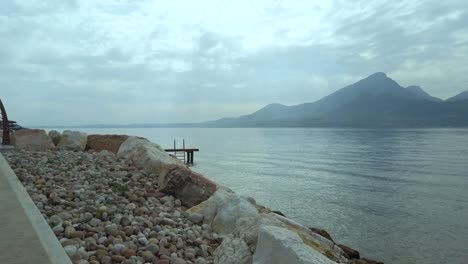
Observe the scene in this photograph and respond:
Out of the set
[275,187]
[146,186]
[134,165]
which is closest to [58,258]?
[146,186]

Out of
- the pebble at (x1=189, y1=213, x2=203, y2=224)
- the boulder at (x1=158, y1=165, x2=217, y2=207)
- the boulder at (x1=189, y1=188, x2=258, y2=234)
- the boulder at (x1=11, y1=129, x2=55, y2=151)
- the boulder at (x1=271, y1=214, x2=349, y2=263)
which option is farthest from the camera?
the boulder at (x1=11, y1=129, x2=55, y2=151)

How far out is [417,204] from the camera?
21.8 metres

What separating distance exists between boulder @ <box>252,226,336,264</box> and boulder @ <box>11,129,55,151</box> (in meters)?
11.3

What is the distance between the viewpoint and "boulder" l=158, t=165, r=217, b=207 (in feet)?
26.0

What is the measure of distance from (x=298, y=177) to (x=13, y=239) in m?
31.8

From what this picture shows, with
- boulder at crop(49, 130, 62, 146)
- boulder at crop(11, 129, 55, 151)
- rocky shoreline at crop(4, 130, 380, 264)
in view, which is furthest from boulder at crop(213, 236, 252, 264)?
boulder at crop(49, 130, 62, 146)

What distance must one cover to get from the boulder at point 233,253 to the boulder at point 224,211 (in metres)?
1.08

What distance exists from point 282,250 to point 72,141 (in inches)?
460

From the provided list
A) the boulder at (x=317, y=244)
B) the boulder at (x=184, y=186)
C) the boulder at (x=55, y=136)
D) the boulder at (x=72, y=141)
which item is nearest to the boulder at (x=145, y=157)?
the boulder at (x=184, y=186)

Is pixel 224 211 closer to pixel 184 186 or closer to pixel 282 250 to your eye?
pixel 184 186

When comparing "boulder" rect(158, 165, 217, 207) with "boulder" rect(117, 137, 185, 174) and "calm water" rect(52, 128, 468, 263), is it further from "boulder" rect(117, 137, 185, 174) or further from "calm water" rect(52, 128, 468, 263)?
"calm water" rect(52, 128, 468, 263)

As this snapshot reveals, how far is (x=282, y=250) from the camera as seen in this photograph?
419cm

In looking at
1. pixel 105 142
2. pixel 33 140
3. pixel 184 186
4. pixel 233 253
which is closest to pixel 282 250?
pixel 233 253

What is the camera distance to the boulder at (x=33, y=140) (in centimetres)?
1307
